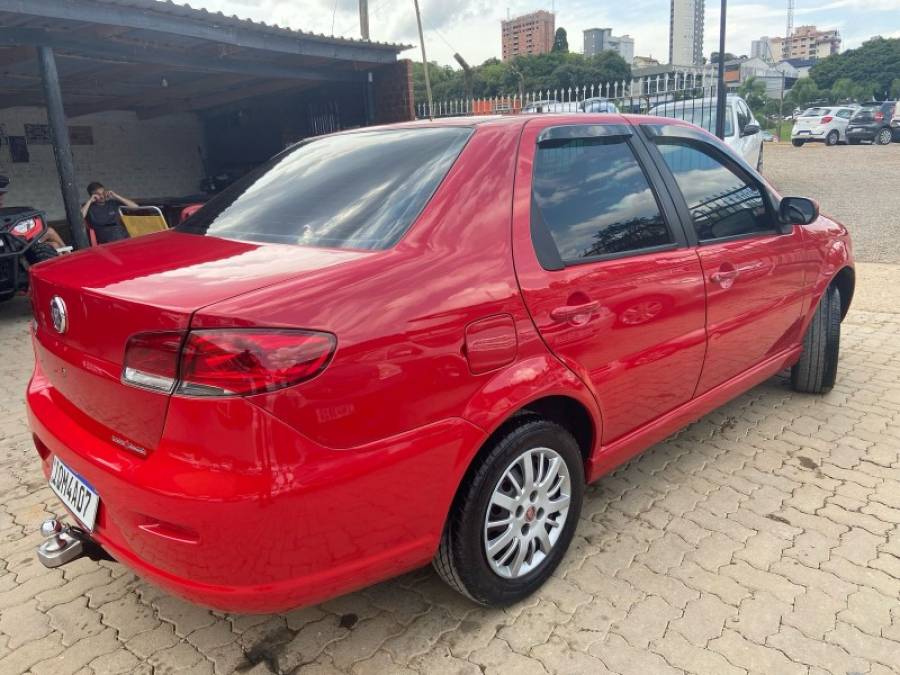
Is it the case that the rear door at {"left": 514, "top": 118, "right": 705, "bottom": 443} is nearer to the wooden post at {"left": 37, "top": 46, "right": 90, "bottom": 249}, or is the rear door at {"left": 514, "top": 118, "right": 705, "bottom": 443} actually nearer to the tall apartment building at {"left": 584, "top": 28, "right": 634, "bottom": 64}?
the wooden post at {"left": 37, "top": 46, "right": 90, "bottom": 249}

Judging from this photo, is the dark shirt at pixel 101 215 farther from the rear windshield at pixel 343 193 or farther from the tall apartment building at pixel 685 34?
A: the tall apartment building at pixel 685 34

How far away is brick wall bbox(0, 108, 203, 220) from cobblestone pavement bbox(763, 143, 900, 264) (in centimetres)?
1341

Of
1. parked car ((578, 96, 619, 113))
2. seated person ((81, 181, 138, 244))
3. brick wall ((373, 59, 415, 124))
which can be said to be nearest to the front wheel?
seated person ((81, 181, 138, 244))

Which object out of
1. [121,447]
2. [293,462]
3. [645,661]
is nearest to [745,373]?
[645,661]

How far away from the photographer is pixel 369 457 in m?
1.69

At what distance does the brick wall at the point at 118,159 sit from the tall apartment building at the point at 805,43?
6399 inches

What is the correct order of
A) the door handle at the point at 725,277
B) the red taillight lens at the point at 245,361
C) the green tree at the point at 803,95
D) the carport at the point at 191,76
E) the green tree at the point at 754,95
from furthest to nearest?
the green tree at the point at 803,95 → the green tree at the point at 754,95 → the carport at the point at 191,76 → the door handle at the point at 725,277 → the red taillight lens at the point at 245,361

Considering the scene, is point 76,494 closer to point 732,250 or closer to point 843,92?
point 732,250

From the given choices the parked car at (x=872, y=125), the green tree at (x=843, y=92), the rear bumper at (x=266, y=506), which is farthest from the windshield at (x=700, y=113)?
the green tree at (x=843, y=92)

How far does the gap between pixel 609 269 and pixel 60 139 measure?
685 cm

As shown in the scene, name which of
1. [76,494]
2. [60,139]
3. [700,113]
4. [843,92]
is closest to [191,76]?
[60,139]

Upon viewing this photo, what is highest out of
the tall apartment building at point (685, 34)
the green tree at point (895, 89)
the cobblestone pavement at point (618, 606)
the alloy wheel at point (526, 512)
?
the tall apartment building at point (685, 34)

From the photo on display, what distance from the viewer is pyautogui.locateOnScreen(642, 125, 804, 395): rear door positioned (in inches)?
112

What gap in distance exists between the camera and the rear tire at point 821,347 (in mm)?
3875
